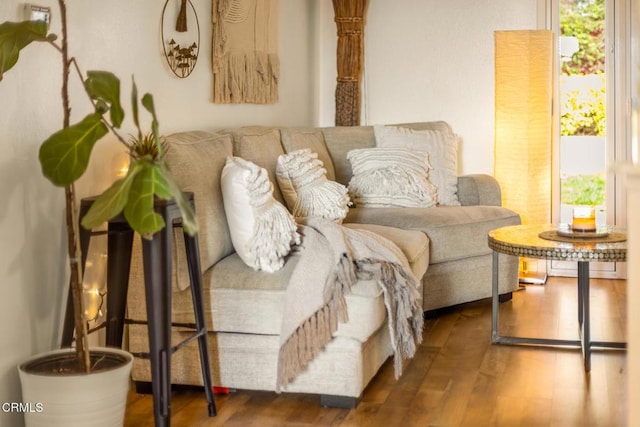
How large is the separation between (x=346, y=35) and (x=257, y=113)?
1.16 metres

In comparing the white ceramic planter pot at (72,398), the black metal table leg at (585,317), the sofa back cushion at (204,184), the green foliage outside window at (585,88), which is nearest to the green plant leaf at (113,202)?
the white ceramic planter pot at (72,398)

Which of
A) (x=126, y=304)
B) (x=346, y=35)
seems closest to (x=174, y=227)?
(x=126, y=304)

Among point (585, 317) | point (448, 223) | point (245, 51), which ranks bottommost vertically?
point (585, 317)

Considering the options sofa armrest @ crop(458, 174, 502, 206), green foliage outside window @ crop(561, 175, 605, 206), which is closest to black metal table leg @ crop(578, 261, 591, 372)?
sofa armrest @ crop(458, 174, 502, 206)

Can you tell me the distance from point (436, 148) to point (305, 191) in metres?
1.36

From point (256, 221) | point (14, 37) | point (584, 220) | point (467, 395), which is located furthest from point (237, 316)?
point (584, 220)

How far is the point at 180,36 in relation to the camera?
4.16 meters

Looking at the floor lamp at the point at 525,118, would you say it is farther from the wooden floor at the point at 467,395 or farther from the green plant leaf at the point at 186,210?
the green plant leaf at the point at 186,210

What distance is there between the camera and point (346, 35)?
19.8 feet

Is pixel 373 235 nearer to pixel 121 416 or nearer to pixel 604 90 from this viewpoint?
pixel 121 416

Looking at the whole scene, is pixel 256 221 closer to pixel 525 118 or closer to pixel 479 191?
pixel 479 191

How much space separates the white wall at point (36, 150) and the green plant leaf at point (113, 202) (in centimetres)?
44

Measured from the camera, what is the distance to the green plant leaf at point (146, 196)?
8.29 feet

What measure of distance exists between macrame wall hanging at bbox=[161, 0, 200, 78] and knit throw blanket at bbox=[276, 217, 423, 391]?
1048 millimetres
